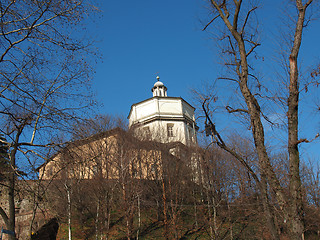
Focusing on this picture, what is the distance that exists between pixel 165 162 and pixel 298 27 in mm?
25533

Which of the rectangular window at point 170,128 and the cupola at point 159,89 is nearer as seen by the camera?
the rectangular window at point 170,128

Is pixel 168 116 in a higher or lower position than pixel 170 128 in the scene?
higher

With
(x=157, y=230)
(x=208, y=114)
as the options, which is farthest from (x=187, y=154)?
(x=208, y=114)

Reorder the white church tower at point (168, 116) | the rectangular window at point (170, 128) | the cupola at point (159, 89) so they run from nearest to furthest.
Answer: the white church tower at point (168, 116), the rectangular window at point (170, 128), the cupola at point (159, 89)

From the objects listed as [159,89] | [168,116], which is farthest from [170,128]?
[159,89]

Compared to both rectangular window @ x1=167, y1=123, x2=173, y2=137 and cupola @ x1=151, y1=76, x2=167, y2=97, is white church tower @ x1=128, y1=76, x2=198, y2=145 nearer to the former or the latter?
rectangular window @ x1=167, y1=123, x2=173, y2=137

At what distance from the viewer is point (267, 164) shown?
6.12 m

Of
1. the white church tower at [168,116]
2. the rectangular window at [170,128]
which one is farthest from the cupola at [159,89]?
the rectangular window at [170,128]

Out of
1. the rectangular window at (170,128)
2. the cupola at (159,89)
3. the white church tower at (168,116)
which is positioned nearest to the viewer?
the white church tower at (168,116)

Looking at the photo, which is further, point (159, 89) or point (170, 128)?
point (159, 89)

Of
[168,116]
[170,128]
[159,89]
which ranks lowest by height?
[170,128]

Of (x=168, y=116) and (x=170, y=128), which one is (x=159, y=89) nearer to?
(x=168, y=116)

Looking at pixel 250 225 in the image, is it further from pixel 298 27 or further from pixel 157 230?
pixel 298 27

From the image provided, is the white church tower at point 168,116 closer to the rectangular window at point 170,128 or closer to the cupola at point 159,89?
Answer: the rectangular window at point 170,128
